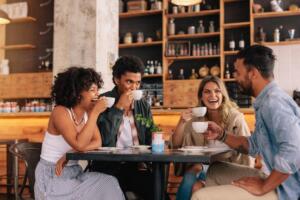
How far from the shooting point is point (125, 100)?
2.84m

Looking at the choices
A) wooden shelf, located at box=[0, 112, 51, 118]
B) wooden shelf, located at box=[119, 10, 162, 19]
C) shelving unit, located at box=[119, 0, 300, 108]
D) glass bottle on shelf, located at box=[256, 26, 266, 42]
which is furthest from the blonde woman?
wooden shelf, located at box=[119, 10, 162, 19]

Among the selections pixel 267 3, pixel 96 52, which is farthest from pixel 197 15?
pixel 96 52

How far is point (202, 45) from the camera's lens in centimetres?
765

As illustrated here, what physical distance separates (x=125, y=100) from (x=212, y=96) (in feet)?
2.28

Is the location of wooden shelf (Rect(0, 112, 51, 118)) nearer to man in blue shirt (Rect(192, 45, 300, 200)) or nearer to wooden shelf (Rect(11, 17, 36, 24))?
man in blue shirt (Rect(192, 45, 300, 200))

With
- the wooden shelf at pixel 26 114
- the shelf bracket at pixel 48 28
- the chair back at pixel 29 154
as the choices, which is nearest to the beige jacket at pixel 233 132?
the chair back at pixel 29 154

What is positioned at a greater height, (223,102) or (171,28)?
(171,28)

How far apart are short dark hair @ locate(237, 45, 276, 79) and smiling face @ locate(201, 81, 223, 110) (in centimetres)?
104

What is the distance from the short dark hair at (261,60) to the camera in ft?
6.79

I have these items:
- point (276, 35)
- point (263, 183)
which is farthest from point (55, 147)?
point (276, 35)

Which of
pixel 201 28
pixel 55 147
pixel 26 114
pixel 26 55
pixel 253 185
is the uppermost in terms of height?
pixel 201 28

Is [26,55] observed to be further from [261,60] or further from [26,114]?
[261,60]

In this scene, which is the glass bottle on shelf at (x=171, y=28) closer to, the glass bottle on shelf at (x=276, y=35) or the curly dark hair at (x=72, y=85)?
the glass bottle on shelf at (x=276, y=35)

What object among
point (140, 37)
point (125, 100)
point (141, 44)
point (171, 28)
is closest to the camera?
point (125, 100)
